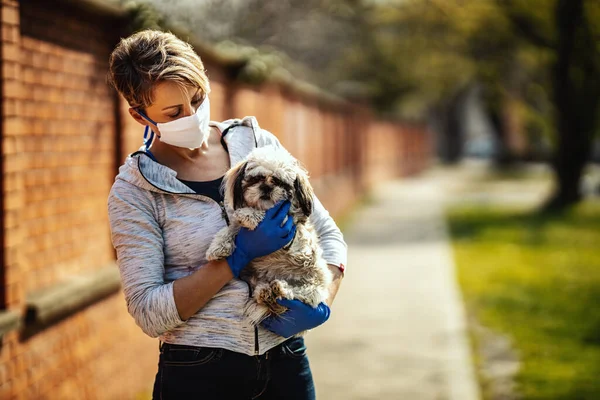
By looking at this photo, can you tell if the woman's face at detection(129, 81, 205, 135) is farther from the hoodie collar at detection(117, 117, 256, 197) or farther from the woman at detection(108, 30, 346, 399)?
the hoodie collar at detection(117, 117, 256, 197)

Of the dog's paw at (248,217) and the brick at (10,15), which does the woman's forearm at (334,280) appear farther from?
the brick at (10,15)

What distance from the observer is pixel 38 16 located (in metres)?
4.21

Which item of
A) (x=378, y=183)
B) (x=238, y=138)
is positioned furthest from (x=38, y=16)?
(x=378, y=183)

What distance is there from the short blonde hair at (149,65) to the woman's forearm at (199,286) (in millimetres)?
595

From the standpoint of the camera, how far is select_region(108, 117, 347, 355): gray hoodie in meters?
2.35

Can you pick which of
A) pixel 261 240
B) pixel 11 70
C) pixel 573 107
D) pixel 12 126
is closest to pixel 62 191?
pixel 12 126

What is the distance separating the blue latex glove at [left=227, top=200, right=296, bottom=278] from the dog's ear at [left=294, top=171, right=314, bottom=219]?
0.14m

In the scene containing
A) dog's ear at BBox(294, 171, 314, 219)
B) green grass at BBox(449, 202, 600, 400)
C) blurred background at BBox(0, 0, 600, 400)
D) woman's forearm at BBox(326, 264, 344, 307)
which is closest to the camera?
dog's ear at BBox(294, 171, 314, 219)

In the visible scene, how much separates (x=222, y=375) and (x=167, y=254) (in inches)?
17.8

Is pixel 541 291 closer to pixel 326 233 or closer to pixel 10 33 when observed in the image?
pixel 326 233

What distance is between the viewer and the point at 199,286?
7.70ft

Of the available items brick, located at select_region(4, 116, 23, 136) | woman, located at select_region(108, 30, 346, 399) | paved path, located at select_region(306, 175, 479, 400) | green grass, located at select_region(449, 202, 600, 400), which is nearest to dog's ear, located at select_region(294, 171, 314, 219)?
woman, located at select_region(108, 30, 346, 399)

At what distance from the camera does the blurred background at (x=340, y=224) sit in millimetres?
4129

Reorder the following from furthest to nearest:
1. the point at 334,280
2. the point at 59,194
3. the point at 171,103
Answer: the point at 59,194 < the point at 334,280 < the point at 171,103
